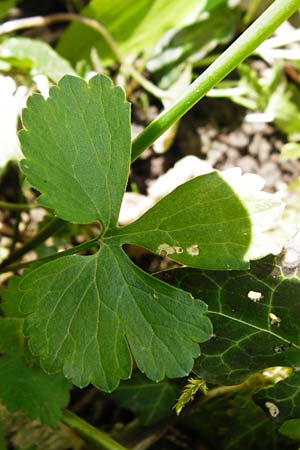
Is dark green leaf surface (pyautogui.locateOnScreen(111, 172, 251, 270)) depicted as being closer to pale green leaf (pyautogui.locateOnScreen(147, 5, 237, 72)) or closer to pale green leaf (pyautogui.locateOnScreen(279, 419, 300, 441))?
pale green leaf (pyautogui.locateOnScreen(279, 419, 300, 441))

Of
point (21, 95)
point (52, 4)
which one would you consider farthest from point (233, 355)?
point (52, 4)

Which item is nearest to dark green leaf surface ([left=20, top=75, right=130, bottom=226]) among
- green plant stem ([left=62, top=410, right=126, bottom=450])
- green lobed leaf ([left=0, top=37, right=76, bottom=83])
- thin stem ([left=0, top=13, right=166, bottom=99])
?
green plant stem ([left=62, top=410, right=126, bottom=450])

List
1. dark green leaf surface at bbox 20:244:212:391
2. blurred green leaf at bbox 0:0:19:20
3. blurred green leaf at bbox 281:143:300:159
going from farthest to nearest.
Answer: blurred green leaf at bbox 0:0:19:20
blurred green leaf at bbox 281:143:300:159
dark green leaf surface at bbox 20:244:212:391

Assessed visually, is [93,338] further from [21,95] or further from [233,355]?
[21,95]

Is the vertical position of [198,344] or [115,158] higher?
[115,158]

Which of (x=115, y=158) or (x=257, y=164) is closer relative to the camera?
(x=115, y=158)

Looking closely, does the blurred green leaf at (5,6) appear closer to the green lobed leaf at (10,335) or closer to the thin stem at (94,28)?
the thin stem at (94,28)
